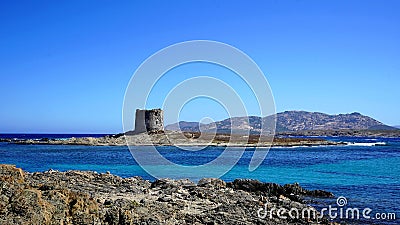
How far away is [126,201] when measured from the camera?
10703 mm

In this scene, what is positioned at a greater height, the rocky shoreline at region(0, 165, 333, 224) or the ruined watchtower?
the ruined watchtower

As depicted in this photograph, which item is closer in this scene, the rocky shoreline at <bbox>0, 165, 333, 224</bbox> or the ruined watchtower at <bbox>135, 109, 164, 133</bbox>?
the rocky shoreline at <bbox>0, 165, 333, 224</bbox>

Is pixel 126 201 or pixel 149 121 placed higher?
pixel 149 121

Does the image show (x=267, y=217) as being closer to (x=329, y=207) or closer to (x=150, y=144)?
(x=329, y=207)

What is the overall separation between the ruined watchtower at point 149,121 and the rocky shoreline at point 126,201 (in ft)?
195

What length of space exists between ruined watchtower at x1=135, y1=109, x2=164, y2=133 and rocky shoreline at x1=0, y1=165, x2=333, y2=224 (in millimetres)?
59416

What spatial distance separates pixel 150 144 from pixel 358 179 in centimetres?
5281

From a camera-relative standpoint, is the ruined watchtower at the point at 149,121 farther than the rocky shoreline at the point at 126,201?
Yes

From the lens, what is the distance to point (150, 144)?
77.9 metres

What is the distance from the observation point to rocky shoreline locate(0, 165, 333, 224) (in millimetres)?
7477

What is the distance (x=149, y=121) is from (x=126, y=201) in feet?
229

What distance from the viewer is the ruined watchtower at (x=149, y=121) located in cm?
7899

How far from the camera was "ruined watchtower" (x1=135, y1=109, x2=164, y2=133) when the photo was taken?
7899 centimetres

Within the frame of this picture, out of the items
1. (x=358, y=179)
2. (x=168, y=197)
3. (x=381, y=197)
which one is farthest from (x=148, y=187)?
(x=358, y=179)
